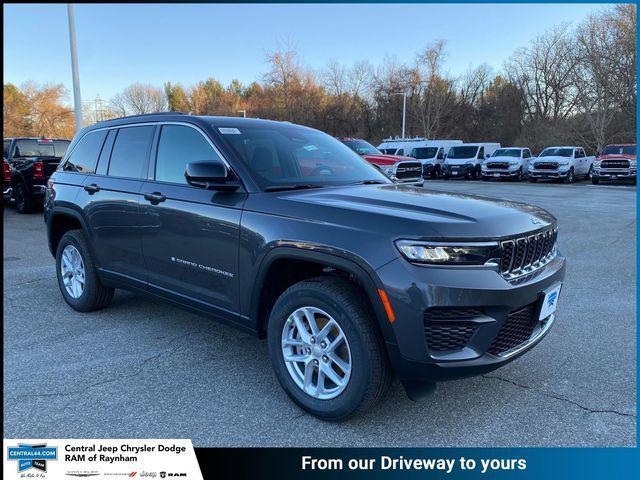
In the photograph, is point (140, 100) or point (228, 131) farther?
point (140, 100)

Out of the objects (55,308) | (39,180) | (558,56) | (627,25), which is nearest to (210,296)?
(55,308)

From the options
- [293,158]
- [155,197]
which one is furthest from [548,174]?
[155,197]

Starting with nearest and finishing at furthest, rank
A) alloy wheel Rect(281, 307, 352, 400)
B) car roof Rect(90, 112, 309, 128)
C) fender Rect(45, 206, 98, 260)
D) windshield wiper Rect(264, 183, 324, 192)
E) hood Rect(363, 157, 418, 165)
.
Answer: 1. alloy wheel Rect(281, 307, 352, 400)
2. windshield wiper Rect(264, 183, 324, 192)
3. car roof Rect(90, 112, 309, 128)
4. fender Rect(45, 206, 98, 260)
5. hood Rect(363, 157, 418, 165)

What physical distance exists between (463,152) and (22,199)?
23.6m

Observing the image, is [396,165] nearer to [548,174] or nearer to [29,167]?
[29,167]

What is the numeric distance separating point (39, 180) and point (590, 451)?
1297cm

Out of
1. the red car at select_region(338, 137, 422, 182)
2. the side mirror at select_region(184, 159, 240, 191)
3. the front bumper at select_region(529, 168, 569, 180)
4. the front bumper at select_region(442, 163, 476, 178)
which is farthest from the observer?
the front bumper at select_region(442, 163, 476, 178)

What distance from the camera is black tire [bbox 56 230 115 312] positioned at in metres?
4.76

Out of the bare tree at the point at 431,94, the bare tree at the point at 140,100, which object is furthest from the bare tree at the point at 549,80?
the bare tree at the point at 140,100

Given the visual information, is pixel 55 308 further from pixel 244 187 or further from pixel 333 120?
pixel 333 120

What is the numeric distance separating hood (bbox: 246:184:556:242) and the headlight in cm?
4

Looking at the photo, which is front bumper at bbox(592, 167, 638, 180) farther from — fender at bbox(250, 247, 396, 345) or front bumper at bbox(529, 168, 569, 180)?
fender at bbox(250, 247, 396, 345)

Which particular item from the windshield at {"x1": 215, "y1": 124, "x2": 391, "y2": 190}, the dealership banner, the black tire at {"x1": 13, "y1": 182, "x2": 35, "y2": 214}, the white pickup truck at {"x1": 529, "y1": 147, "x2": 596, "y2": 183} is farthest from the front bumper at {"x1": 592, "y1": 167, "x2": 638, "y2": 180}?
the dealership banner

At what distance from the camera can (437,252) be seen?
2.62 m
